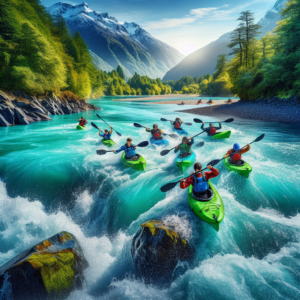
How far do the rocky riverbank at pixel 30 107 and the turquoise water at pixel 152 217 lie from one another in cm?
847

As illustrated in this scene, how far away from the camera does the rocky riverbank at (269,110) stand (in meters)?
17.8

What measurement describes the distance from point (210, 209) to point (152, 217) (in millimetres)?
1930

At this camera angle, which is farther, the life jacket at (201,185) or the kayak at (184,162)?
the kayak at (184,162)

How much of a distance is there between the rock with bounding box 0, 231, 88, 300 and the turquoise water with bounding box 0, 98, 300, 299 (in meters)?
0.45

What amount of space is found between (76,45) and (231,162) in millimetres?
43724

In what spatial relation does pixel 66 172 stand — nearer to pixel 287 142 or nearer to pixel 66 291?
pixel 66 291

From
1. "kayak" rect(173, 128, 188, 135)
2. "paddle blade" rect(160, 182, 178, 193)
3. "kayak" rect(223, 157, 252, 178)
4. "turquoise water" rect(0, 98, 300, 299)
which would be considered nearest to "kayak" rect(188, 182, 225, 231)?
"turquoise water" rect(0, 98, 300, 299)

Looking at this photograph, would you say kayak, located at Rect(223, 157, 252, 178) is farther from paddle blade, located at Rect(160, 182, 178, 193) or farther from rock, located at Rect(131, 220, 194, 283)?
rock, located at Rect(131, 220, 194, 283)

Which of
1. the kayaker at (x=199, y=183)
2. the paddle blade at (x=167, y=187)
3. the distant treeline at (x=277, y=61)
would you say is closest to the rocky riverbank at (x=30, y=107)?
the paddle blade at (x=167, y=187)

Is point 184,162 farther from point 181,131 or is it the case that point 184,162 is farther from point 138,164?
point 181,131

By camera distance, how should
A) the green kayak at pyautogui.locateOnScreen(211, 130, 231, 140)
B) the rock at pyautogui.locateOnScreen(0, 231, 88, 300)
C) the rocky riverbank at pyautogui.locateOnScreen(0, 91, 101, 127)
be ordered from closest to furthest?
the rock at pyautogui.locateOnScreen(0, 231, 88, 300) → the green kayak at pyautogui.locateOnScreen(211, 130, 231, 140) → the rocky riverbank at pyautogui.locateOnScreen(0, 91, 101, 127)

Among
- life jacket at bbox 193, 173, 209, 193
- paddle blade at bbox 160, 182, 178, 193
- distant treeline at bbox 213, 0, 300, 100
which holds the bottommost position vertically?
paddle blade at bbox 160, 182, 178, 193

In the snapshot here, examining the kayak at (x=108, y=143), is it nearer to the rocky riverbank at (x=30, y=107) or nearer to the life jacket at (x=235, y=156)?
the life jacket at (x=235, y=156)

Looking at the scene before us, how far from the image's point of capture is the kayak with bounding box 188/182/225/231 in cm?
473
